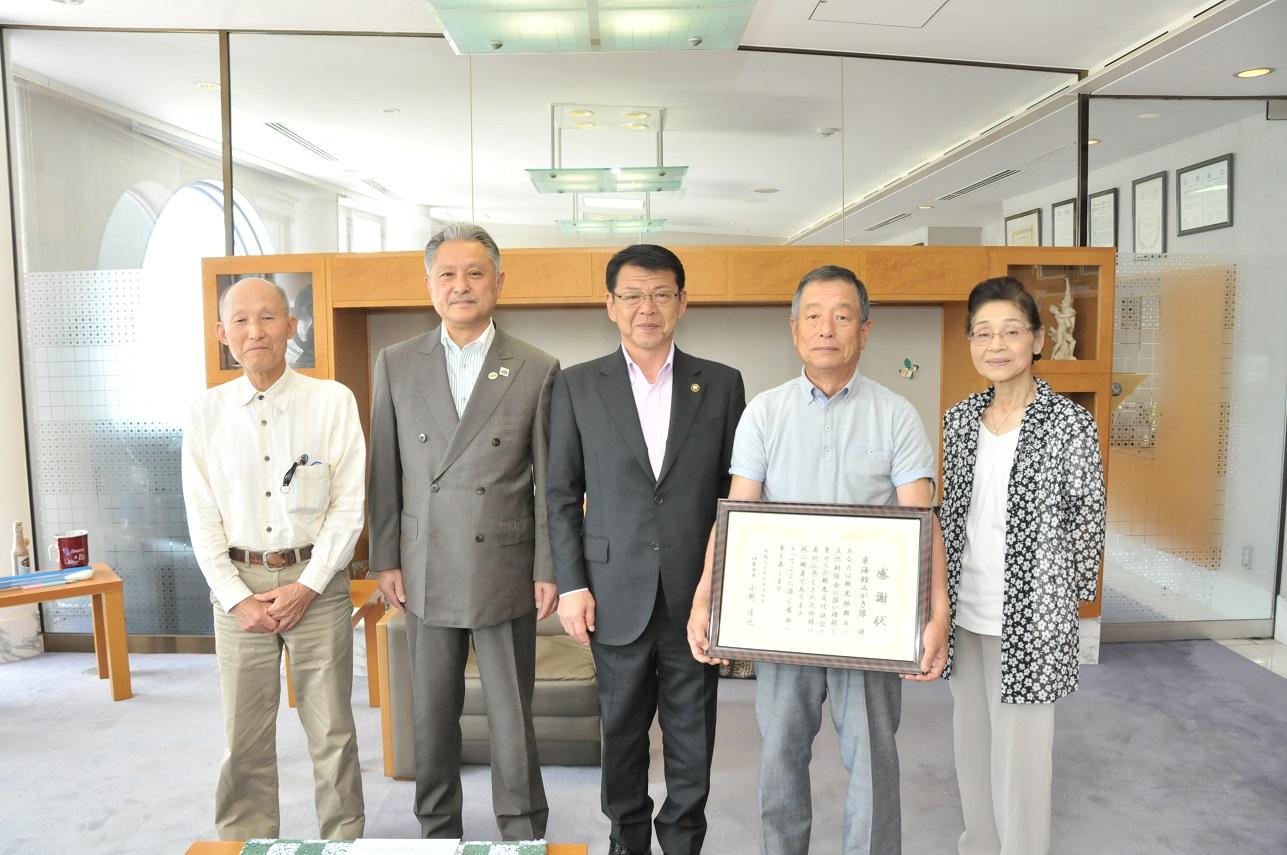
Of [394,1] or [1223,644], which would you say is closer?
[394,1]

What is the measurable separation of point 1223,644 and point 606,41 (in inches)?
169

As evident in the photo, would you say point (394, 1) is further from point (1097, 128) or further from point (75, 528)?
point (1097, 128)

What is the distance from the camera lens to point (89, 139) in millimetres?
4188

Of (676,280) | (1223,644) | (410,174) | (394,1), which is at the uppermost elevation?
(394,1)

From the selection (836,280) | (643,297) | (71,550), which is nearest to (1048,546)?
(836,280)

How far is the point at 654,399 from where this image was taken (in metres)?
2.14

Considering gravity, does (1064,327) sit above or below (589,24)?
below

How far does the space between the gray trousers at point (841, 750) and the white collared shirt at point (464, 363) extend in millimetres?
1069

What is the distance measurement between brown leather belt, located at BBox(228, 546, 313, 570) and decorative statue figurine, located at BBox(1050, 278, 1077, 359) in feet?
11.6

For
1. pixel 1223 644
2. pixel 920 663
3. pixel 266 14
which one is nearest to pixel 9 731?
pixel 266 14

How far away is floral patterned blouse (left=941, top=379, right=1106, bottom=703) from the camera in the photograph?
2021mm

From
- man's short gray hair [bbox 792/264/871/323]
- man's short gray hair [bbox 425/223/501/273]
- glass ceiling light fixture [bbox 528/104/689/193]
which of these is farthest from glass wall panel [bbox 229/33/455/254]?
man's short gray hair [bbox 792/264/871/323]

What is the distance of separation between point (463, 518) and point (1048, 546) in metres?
1.49

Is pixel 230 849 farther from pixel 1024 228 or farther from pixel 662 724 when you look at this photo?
pixel 1024 228
